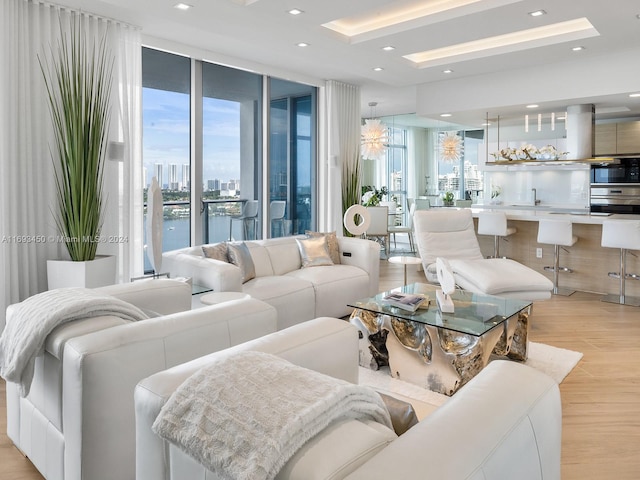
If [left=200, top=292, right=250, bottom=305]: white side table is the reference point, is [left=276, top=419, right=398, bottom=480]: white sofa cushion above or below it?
above

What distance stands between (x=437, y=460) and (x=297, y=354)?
2.44ft

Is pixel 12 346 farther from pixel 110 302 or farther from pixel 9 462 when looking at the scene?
pixel 9 462

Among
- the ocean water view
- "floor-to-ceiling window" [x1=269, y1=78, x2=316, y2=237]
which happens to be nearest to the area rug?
the ocean water view

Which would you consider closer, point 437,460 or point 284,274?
point 437,460

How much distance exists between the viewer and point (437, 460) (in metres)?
0.91

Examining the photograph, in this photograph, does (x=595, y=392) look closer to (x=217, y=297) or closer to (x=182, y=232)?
(x=217, y=297)

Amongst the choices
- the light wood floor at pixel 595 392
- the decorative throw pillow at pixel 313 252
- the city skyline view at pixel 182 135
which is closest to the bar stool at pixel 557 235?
the light wood floor at pixel 595 392

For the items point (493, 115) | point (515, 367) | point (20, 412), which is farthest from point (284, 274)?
point (493, 115)

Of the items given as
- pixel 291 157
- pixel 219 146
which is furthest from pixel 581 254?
pixel 219 146

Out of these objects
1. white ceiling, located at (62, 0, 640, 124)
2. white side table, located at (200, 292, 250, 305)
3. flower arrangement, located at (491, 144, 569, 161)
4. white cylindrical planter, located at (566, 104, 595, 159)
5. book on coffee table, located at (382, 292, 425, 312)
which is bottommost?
book on coffee table, located at (382, 292, 425, 312)

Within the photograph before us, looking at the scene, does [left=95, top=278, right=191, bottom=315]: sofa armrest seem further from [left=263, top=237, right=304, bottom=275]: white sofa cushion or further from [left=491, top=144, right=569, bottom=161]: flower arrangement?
[left=491, top=144, right=569, bottom=161]: flower arrangement

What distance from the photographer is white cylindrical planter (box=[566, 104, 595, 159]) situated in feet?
21.1

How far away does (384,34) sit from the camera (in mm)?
4645

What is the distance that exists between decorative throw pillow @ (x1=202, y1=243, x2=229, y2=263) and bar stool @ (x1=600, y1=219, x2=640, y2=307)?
388 centimetres
